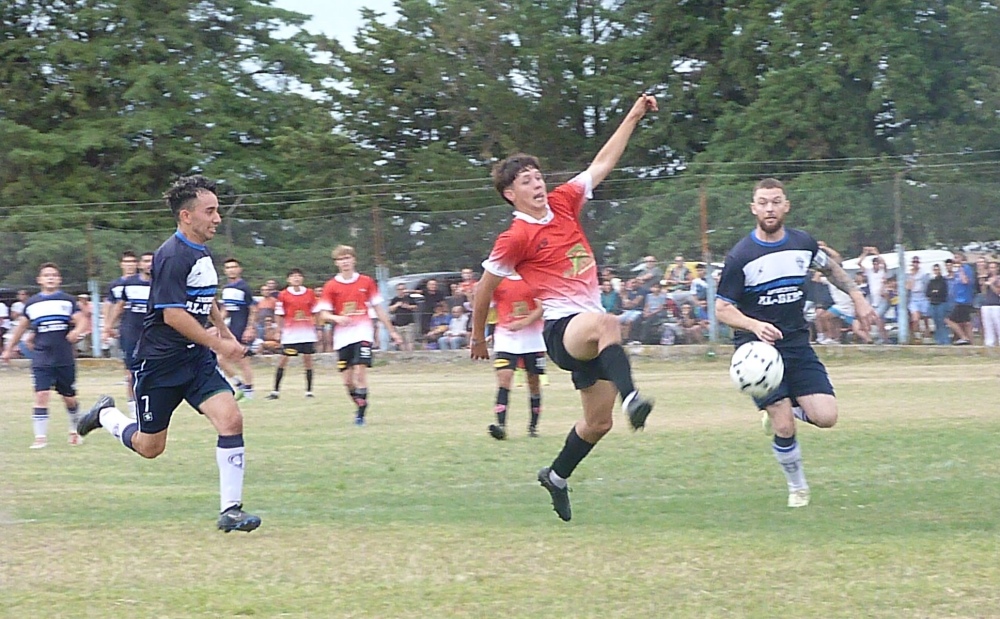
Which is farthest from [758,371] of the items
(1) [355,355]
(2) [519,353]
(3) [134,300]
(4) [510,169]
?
(3) [134,300]

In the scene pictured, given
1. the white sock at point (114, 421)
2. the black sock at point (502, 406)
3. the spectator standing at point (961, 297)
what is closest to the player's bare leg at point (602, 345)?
the white sock at point (114, 421)

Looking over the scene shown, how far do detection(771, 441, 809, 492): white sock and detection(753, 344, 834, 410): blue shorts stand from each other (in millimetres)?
Result: 270

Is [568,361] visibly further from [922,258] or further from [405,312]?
[405,312]

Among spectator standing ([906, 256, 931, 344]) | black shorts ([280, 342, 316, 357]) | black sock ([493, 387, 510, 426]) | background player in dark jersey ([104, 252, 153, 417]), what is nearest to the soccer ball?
black sock ([493, 387, 510, 426])

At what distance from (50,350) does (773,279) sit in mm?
7493

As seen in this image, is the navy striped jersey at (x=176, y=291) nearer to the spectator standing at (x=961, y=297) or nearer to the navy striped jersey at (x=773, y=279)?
the navy striped jersey at (x=773, y=279)

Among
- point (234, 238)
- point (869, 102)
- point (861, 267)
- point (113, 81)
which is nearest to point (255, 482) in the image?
point (861, 267)

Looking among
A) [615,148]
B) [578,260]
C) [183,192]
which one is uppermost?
[615,148]

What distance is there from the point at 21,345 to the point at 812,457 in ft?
64.6

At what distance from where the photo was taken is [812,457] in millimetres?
9891

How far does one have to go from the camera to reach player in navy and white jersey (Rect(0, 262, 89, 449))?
1259 centimetres

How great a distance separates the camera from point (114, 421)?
817 cm

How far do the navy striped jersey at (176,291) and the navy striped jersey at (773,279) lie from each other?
113 inches

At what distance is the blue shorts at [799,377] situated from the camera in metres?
7.78
